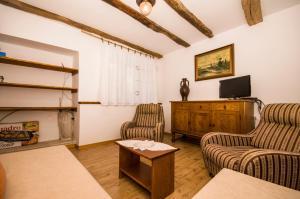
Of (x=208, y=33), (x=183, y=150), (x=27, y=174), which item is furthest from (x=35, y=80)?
(x=208, y=33)

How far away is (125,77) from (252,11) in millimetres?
2698

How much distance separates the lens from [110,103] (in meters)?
3.29

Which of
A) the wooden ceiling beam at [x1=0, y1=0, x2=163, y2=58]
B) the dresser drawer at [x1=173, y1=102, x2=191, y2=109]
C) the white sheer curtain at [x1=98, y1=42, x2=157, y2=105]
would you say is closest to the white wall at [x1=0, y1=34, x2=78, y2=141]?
the wooden ceiling beam at [x1=0, y1=0, x2=163, y2=58]

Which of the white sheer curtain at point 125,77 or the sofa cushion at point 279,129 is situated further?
the white sheer curtain at point 125,77

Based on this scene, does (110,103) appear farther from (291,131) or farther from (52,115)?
(291,131)

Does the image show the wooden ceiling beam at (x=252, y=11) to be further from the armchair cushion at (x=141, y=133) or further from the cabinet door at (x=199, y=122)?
the armchair cushion at (x=141, y=133)

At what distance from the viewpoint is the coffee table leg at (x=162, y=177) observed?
1.31 metres

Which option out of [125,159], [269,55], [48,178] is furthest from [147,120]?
[269,55]

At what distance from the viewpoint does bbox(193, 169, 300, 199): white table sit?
601 mm

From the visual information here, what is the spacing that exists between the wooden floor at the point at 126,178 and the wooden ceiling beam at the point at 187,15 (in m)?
2.37

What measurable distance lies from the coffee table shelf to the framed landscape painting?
2.46 meters

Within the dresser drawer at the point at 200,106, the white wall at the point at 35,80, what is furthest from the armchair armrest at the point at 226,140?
the white wall at the point at 35,80

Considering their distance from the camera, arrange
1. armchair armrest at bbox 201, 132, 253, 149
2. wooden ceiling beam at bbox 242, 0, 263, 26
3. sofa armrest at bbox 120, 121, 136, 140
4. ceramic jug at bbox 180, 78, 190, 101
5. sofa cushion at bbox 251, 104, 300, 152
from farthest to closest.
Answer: ceramic jug at bbox 180, 78, 190, 101, sofa armrest at bbox 120, 121, 136, 140, wooden ceiling beam at bbox 242, 0, 263, 26, armchair armrest at bbox 201, 132, 253, 149, sofa cushion at bbox 251, 104, 300, 152

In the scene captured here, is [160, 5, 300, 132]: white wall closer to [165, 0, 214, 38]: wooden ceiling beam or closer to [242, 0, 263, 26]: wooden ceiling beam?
[242, 0, 263, 26]: wooden ceiling beam
